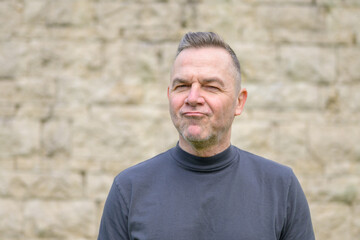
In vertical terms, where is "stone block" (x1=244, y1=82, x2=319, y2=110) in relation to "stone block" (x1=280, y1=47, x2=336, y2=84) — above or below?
below

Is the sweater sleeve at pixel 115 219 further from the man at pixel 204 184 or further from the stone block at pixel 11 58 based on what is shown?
the stone block at pixel 11 58

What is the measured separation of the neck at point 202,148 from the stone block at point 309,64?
2269 mm

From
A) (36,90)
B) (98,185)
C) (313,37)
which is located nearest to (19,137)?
(36,90)

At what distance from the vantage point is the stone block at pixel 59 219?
13.3ft

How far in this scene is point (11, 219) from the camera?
4.09 metres

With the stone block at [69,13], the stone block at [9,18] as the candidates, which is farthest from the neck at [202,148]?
the stone block at [9,18]

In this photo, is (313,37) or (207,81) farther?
(313,37)

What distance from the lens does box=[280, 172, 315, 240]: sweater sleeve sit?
2010 millimetres

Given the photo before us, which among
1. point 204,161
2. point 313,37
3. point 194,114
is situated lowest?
point 204,161

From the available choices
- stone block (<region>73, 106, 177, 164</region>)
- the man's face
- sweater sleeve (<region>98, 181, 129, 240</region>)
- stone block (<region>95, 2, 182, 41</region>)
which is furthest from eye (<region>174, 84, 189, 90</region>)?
stone block (<region>95, 2, 182, 41</region>)

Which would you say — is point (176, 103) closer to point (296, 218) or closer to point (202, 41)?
point (202, 41)

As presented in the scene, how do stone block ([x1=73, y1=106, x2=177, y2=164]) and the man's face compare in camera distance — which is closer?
the man's face

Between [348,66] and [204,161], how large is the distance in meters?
2.64

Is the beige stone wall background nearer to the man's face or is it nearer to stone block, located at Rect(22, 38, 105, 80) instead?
stone block, located at Rect(22, 38, 105, 80)
